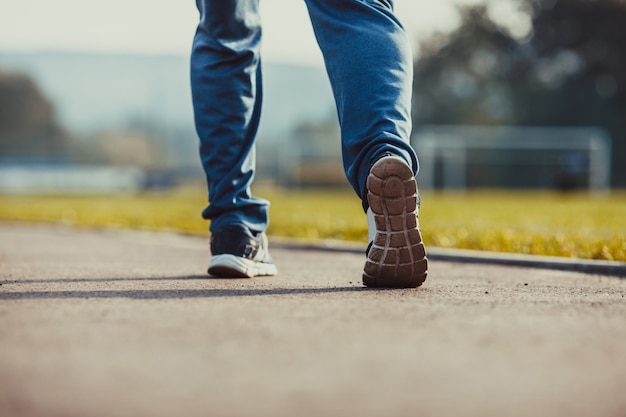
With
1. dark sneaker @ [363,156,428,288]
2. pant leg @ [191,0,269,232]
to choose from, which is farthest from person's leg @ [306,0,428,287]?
pant leg @ [191,0,269,232]

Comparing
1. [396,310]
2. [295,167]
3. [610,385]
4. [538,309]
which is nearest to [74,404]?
[610,385]

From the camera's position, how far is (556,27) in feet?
94.6

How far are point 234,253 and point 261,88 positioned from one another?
1.78 ft

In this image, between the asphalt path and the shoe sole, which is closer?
the asphalt path

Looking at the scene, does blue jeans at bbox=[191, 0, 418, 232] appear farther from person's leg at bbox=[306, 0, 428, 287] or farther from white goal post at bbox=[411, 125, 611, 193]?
white goal post at bbox=[411, 125, 611, 193]

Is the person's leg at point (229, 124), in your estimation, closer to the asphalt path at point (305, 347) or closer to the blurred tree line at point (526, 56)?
the asphalt path at point (305, 347)

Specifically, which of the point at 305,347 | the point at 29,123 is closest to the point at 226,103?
the point at 305,347

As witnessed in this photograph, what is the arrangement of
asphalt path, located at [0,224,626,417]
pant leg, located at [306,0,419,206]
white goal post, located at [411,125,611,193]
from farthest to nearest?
white goal post, located at [411,125,611,193], pant leg, located at [306,0,419,206], asphalt path, located at [0,224,626,417]

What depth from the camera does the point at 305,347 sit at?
5.47ft

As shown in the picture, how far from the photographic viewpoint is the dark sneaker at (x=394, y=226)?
243 cm

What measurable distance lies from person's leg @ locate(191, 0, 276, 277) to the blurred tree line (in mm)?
21822

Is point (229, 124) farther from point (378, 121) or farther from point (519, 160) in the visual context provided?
point (519, 160)

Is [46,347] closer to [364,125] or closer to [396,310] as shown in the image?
[396,310]

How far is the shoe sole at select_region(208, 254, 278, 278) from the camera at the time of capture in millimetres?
2797
